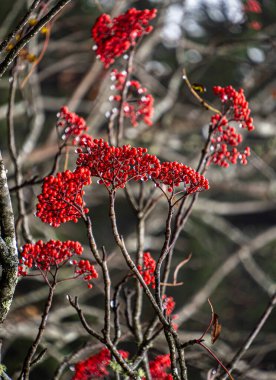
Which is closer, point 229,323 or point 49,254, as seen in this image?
point 49,254

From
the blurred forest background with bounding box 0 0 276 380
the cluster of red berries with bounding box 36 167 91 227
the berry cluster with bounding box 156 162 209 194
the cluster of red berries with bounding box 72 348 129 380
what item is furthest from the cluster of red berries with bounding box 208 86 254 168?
the blurred forest background with bounding box 0 0 276 380

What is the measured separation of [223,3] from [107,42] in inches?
215

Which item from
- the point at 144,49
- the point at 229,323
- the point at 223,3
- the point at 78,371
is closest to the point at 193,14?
the point at 223,3

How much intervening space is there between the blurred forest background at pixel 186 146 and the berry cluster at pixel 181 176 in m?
2.27

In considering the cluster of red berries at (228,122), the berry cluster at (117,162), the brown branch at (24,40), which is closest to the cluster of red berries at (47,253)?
the berry cluster at (117,162)

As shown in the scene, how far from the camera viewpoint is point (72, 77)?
8.61 m

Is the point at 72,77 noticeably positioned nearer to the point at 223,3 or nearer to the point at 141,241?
the point at 223,3

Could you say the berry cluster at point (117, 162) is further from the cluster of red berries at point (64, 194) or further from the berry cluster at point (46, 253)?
the berry cluster at point (46, 253)

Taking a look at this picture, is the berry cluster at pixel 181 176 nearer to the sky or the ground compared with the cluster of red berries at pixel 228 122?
nearer to the ground

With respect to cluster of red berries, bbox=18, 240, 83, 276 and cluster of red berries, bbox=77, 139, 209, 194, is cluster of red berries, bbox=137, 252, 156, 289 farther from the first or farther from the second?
cluster of red berries, bbox=77, 139, 209, 194

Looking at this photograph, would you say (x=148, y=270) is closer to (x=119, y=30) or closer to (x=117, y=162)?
(x=117, y=162)

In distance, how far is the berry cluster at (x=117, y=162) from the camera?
123 centimetres

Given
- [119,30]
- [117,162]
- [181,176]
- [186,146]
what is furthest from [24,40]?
[186,146]

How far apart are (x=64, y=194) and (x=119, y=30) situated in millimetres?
835
